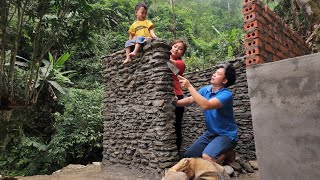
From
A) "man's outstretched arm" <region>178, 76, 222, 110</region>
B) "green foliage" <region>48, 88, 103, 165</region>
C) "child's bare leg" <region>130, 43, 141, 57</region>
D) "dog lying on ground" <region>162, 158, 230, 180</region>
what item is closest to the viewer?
"dog lying on ground" <region>162, 158, 230, 180</region>

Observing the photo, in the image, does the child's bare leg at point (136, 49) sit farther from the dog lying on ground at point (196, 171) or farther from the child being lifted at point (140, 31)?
the dog lying on ground at point (196, 171)

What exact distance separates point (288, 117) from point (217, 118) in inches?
38.0

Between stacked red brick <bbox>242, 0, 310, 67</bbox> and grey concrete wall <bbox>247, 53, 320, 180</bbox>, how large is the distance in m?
0.19

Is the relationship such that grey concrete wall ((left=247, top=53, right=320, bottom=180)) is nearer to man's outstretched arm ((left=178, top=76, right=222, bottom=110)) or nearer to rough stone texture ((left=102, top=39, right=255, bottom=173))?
man's outstretched arm ((left=178, top=76, right=222, bottom=110))

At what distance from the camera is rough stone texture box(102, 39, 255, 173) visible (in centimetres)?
430

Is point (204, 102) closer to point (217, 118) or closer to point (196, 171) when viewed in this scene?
point (217, 118)

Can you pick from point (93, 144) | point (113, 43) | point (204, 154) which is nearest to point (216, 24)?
point (113, 43)

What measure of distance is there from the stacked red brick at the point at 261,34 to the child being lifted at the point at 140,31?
7.80ft

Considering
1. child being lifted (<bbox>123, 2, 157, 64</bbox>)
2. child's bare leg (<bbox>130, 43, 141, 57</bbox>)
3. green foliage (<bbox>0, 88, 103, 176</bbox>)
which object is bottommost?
green foliage (<bbox>0, 88, 103, 176</bbox>)

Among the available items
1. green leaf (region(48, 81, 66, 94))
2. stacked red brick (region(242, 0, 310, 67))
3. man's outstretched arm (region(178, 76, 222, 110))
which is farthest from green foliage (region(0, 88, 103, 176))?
stacked red brick (region(242, 0, 310, 67))

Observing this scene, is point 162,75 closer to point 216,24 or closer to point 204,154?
point 204,154

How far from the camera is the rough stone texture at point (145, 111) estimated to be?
4.30m

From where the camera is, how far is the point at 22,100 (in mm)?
4648

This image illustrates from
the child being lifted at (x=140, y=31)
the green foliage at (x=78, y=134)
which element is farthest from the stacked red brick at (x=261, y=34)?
the green foliage at (x=78, y=134)
